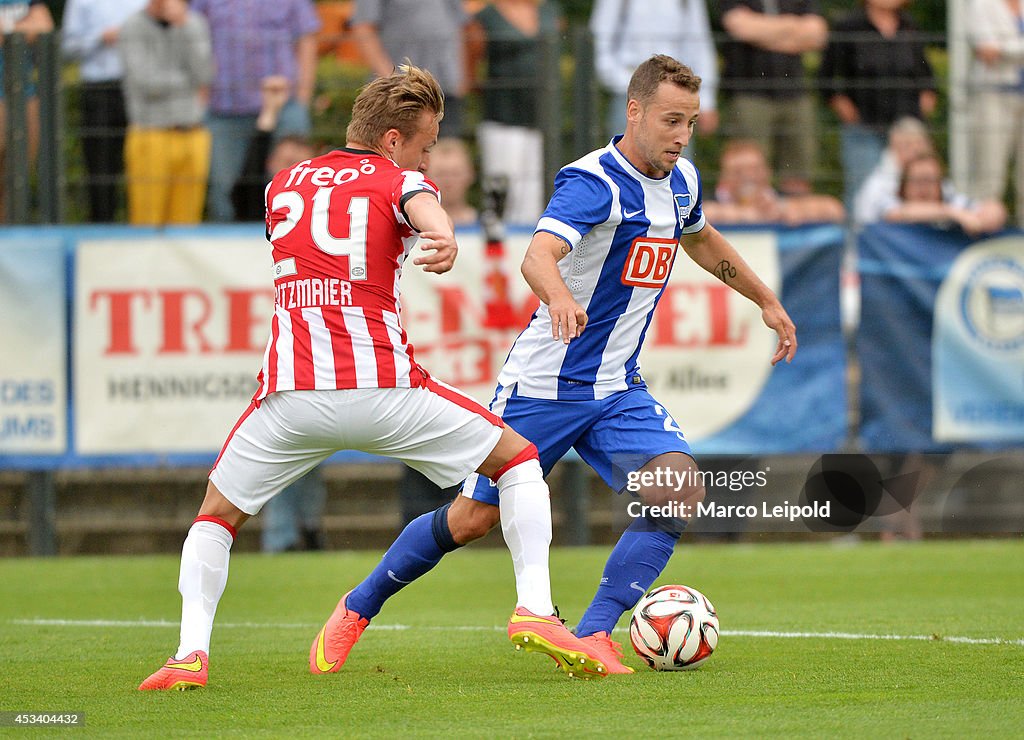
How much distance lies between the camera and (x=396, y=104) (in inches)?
216

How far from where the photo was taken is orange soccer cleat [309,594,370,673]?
5.93m

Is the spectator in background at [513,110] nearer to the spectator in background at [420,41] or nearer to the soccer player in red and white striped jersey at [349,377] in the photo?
the spectator in background at [420,41]

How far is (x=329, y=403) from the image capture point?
5.33 m

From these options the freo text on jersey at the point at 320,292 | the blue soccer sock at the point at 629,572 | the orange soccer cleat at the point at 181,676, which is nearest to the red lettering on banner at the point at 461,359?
the blue soccer sock at the point at 629,572

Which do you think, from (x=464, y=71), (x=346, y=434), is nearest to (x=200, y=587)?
(x=346, y=434)

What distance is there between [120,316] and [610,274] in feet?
19.9

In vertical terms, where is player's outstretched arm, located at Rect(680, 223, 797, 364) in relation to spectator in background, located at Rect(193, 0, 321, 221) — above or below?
below

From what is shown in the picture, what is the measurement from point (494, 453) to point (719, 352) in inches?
239

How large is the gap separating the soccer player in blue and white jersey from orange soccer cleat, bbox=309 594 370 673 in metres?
0.02

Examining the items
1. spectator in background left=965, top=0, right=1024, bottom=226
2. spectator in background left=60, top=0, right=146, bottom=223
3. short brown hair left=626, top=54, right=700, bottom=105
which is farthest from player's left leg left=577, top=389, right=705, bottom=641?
spectator in background left=965, top=0, right=1024, bottom=226

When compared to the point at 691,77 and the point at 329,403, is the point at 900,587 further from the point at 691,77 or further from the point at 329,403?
the point at 329,403

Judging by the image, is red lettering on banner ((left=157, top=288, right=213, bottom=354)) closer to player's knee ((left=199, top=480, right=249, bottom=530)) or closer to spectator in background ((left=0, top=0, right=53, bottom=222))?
spectator in background ((left=0, top=0, right=53, bottom=222))

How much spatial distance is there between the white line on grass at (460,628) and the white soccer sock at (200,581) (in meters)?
2.04

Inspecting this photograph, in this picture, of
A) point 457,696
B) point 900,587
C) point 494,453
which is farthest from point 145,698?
point 900,587
